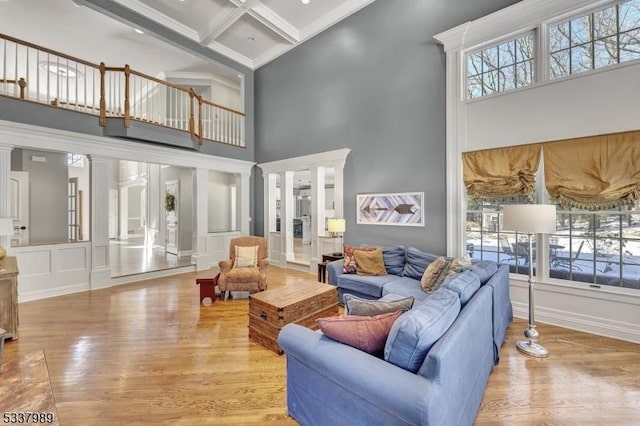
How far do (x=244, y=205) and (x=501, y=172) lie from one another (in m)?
5.75

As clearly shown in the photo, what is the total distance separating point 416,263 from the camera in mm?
3977

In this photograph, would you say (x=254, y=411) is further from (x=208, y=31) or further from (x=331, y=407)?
(x=208, y=31)

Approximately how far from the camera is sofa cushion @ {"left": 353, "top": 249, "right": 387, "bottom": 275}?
4.07 metres

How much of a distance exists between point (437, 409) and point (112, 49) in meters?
9.55

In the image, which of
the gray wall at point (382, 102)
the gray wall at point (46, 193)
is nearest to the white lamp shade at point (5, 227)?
the gray wall at point (46, 193)

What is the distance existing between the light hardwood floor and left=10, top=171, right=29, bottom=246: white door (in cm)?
266

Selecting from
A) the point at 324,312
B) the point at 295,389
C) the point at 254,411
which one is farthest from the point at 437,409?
the point at 324,312

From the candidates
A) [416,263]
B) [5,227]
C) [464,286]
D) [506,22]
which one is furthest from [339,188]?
[5,227]

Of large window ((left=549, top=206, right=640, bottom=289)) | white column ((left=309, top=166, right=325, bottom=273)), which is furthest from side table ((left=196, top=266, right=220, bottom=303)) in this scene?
large window ((left=549, top=206, right=640, bottom=289))

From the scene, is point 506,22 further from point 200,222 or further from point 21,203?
point 21,203

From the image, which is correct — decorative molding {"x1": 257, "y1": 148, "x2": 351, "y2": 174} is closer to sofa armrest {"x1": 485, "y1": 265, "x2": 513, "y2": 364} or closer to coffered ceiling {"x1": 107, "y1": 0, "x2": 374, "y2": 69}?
coffered ceiling {"x1": 107, "y1": 0, "x2": 374, "y2": 69}

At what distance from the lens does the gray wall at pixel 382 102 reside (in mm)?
4430

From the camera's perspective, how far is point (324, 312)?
3.29m

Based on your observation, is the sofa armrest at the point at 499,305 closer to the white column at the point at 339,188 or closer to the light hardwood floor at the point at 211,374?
the light hardwood floor at the point at 211,374
